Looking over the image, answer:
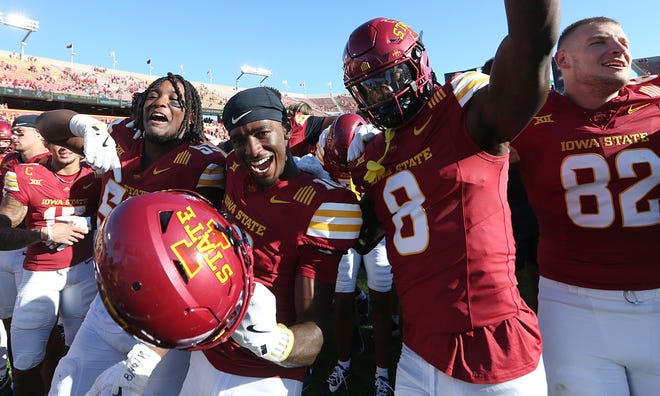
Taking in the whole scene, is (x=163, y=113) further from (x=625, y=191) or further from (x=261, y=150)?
(x=625, y=191)

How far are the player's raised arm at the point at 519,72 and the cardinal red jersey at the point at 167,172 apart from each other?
1559 mm

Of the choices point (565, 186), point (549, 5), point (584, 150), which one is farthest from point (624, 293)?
point (549, 5)

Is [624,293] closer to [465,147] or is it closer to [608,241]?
[608,241]

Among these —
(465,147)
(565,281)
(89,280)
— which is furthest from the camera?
(89,280)

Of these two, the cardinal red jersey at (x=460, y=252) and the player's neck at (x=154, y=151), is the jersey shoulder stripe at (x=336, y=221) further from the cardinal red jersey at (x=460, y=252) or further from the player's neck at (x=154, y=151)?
the player's neck at (x=154, y=151)

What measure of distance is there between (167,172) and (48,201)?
67.1 inches

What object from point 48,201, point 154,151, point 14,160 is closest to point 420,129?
point 154,151

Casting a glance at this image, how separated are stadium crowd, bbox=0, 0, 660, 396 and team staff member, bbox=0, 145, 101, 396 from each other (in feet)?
3.61

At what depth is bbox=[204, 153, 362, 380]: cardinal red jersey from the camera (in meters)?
1.71

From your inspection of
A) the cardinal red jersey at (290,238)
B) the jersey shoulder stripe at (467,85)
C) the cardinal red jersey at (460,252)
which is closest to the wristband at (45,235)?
the cardinal red jersey at (290,238)

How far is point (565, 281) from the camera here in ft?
6.38

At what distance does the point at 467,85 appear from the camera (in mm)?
1522

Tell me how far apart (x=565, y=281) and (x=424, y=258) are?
33.9 inches

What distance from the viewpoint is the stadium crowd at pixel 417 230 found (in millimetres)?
1281
